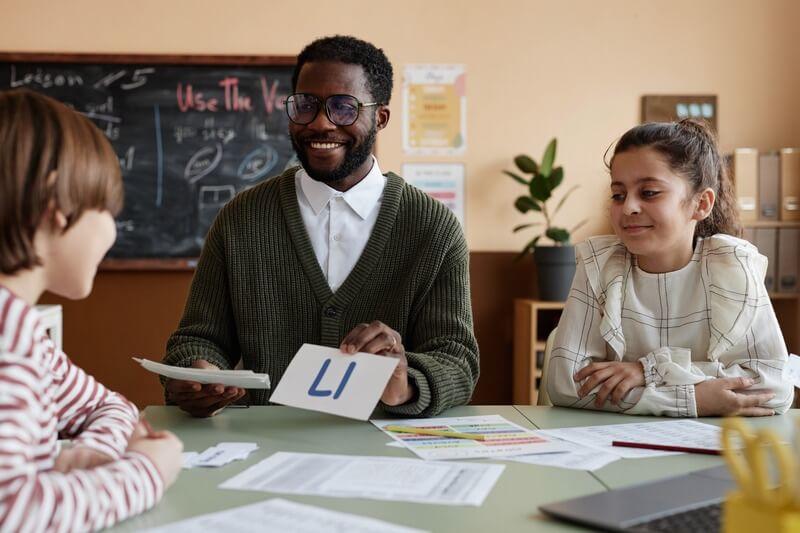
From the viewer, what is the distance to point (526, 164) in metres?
3.88

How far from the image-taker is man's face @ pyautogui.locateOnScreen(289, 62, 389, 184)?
1.79 meters

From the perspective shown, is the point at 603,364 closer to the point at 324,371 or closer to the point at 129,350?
the point at 324,371

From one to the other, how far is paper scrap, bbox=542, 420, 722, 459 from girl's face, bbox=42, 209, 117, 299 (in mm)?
781

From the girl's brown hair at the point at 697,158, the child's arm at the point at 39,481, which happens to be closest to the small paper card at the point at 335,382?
the child's arm at the point at 39,481

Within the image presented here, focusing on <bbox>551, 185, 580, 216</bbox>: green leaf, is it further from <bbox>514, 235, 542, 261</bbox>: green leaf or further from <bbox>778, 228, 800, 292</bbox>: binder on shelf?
<bbox>778, 228, 800, 292</bbox>: binder on shelf

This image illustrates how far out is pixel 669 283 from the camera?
1701 mm

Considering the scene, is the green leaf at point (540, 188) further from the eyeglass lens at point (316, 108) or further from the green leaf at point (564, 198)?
the eyeglass lens at point (316, 108)

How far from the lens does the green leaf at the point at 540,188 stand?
3801mm

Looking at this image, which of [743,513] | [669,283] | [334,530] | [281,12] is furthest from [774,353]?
[281,12]

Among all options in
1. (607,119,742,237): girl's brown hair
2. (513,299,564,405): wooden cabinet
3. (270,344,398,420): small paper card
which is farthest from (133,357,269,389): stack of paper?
(513,299,564,405): wooden cabinet

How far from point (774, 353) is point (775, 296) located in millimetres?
2462

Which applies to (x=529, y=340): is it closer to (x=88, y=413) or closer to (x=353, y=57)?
(x=353, y=57)

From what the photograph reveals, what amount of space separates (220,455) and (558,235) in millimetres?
2783

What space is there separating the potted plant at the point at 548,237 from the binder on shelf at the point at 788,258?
3.19 ft
